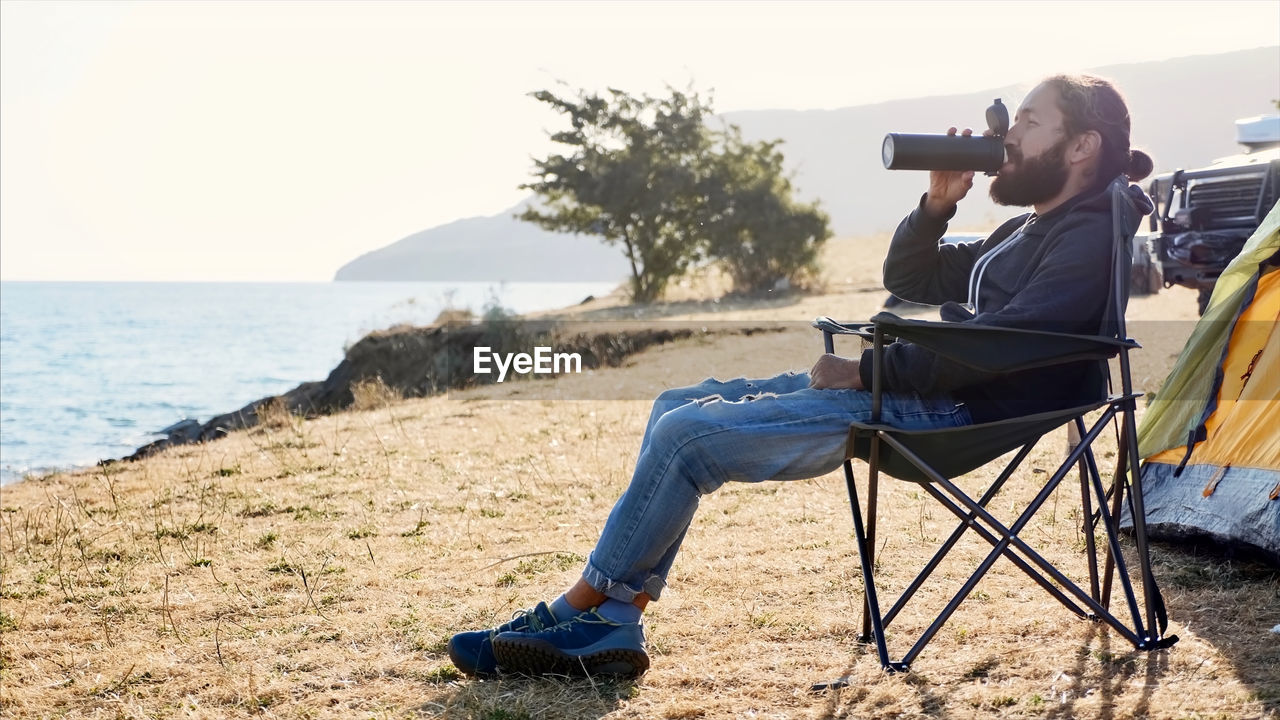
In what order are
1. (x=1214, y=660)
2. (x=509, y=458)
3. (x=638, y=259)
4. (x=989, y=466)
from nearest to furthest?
1. (x=1214, y=660)
2. (x=989, y=466)
3. (x=509, y=458)
4. (x=638, y=259)

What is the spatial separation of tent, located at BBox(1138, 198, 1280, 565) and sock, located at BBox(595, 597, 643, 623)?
1.90m

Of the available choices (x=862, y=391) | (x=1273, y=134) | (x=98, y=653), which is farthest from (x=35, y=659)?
(x=1273, y=134)

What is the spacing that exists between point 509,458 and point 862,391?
12.0 feet

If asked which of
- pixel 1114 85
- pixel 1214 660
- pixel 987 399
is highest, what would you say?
pixel 1114 85

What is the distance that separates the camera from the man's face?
2.73m

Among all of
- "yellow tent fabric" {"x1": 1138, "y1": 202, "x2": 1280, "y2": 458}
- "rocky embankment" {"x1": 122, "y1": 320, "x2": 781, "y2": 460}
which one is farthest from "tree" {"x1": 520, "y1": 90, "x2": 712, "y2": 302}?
"yellow tent fabric" {"x1": 1138, "y1": 202, "x2": 1280, "y2": 458}

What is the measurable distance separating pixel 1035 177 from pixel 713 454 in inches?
42.9

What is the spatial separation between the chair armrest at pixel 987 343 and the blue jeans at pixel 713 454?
24cm

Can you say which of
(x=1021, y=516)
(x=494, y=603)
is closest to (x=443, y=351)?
(x=494, y=603)

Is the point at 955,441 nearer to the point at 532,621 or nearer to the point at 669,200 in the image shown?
the point at 532,621

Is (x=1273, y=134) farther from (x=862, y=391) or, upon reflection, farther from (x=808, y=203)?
(x=808, y=203)

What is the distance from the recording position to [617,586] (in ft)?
8.52

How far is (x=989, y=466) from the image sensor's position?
541cm

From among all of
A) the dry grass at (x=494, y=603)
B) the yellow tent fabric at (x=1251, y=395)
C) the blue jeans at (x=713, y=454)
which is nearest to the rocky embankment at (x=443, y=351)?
the dry grass at (x=494, y=603)
